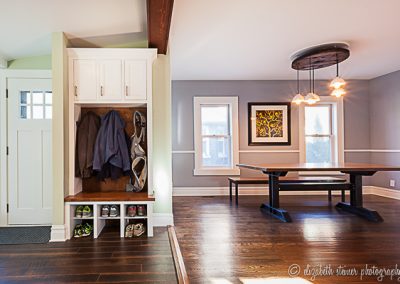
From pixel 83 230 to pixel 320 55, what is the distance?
3954 millimetres

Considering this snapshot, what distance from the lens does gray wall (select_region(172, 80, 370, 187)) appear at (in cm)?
548

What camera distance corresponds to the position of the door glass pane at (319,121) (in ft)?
18.7

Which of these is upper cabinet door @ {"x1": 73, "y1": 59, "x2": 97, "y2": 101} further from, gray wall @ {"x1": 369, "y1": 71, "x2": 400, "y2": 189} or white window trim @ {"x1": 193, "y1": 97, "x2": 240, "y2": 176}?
gray wall @ {"x1": 369, "y1": 71, "x2": 400, "y2": 189}

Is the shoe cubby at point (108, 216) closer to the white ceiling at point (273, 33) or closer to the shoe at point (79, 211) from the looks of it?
the shoe at point (79, 211)

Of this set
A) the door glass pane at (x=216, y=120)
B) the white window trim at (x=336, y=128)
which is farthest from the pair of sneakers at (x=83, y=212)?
the white window trim at (x=336, y=128)

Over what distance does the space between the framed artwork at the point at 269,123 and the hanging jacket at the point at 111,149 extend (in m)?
3.11

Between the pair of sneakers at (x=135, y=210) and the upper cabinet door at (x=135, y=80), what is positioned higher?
the upper cabinet door at (x=135, y=80)

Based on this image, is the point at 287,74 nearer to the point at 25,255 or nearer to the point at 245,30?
the point at 245,30

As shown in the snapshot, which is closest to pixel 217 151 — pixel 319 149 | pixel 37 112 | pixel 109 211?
pixel 319 149

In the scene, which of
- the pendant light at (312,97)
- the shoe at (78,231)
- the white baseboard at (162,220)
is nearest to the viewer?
the shoe at (78,231)

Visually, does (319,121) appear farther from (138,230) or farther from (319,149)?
(138,230)

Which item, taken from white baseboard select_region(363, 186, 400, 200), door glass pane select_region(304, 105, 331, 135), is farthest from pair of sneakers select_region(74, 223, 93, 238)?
white baseboard select_region(363, 186, 400, 200)

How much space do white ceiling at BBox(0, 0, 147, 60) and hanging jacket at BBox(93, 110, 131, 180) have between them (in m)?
0.93

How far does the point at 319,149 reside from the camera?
5.68 metres
